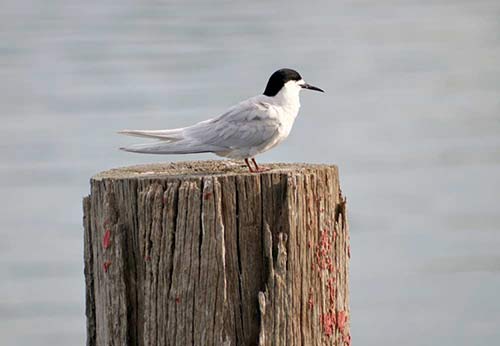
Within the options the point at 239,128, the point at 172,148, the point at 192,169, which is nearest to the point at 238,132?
the point at 239,128

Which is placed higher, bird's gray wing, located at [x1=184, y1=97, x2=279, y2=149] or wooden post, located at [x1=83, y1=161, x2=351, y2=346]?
bird's gray wing, located at [x1=184, y1=97, x2=279, y2=149]

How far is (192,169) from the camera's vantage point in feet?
16.2

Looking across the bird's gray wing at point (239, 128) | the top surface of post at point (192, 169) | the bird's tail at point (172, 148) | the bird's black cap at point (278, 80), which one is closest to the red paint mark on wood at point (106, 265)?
the top surface of post at point (192, 169)

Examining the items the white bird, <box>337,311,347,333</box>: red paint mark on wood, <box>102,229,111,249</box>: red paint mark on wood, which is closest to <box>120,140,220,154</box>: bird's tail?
the white bird

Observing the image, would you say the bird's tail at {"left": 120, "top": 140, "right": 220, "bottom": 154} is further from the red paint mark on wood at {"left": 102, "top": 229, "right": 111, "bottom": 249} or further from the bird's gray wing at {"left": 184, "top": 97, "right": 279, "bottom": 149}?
the red paint mark on wood at {"left": 102, "top": 229, "right": 111, "bottom": 249}

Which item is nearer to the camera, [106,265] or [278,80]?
[106,265]

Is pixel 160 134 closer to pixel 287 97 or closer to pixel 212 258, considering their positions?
pixel 287 97

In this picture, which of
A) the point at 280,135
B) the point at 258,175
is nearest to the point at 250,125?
the point at 280,135

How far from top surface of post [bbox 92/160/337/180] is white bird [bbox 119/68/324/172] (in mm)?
62

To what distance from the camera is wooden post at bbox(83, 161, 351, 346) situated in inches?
166

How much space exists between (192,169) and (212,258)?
31.0 inches

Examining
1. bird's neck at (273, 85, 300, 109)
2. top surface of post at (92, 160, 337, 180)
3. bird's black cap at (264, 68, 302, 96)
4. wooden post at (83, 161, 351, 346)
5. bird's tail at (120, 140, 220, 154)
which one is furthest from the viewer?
A: bird's black cap at (264, 68, 302, 96)

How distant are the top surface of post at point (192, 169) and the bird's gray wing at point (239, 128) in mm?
100

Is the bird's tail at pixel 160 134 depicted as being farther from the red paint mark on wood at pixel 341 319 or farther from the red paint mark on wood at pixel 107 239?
the red paint mark on wood at pixel 341 319
